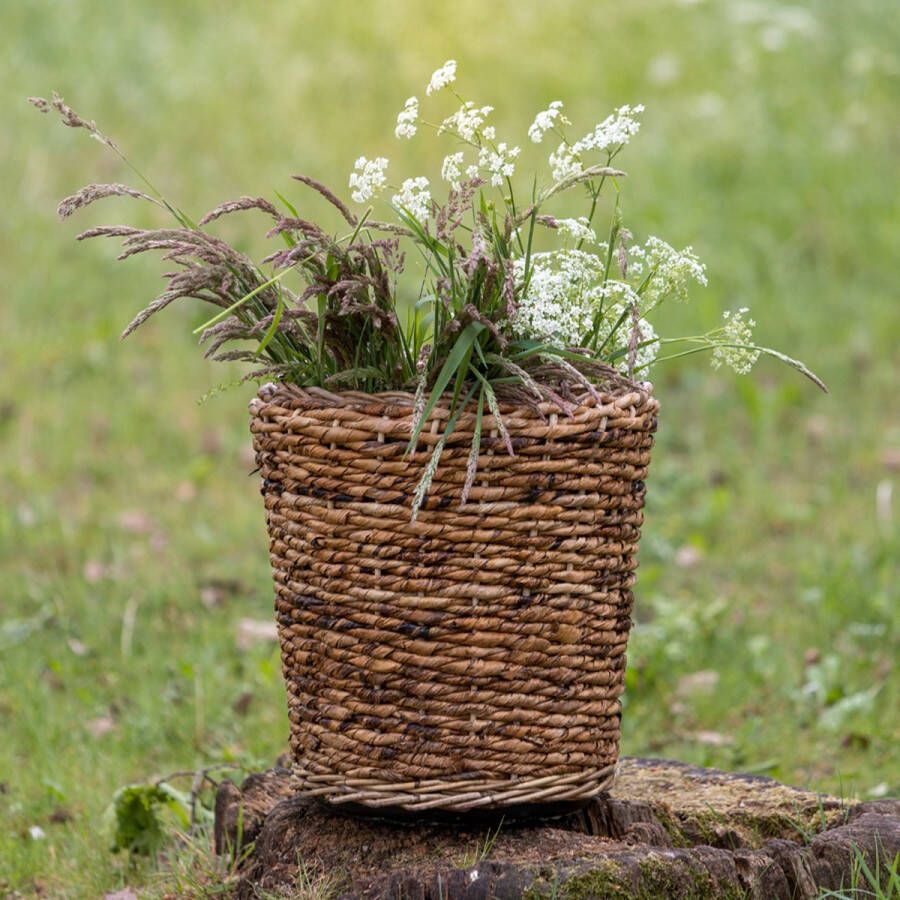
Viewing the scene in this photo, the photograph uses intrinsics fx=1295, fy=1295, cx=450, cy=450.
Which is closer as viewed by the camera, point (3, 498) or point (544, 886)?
point (544, 886)

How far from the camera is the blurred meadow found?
400cm

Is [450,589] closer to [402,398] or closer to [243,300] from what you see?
[402,398]

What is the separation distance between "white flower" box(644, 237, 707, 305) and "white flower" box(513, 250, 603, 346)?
3.8 inches

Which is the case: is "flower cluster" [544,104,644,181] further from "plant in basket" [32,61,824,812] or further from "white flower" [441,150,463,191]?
"white flower" [441,150,463,191]

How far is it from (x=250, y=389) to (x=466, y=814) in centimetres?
463

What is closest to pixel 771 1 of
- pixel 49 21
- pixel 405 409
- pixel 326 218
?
pixel 326 218

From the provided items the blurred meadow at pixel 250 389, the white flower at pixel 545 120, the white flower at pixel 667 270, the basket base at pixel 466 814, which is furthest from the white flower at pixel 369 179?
the blurred meadow at pixel 250 389

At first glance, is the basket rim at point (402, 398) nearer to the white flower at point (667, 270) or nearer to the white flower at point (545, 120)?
the white flower at point (667, 270)

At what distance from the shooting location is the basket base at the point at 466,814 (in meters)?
2.30

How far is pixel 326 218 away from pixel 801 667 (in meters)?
4.36

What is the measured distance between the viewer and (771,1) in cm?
1071

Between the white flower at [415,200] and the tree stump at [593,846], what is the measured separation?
1.08 meters

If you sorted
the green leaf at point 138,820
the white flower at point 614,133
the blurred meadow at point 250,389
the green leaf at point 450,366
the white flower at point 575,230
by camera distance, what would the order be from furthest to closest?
the blurred meadow at point 250,389 → the green leaf at point 138,820 → the white flower at point 575,230 → the white flower at point 614,133 → the green leaf at point 450,366

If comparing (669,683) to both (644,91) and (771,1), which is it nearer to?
(644,91)
